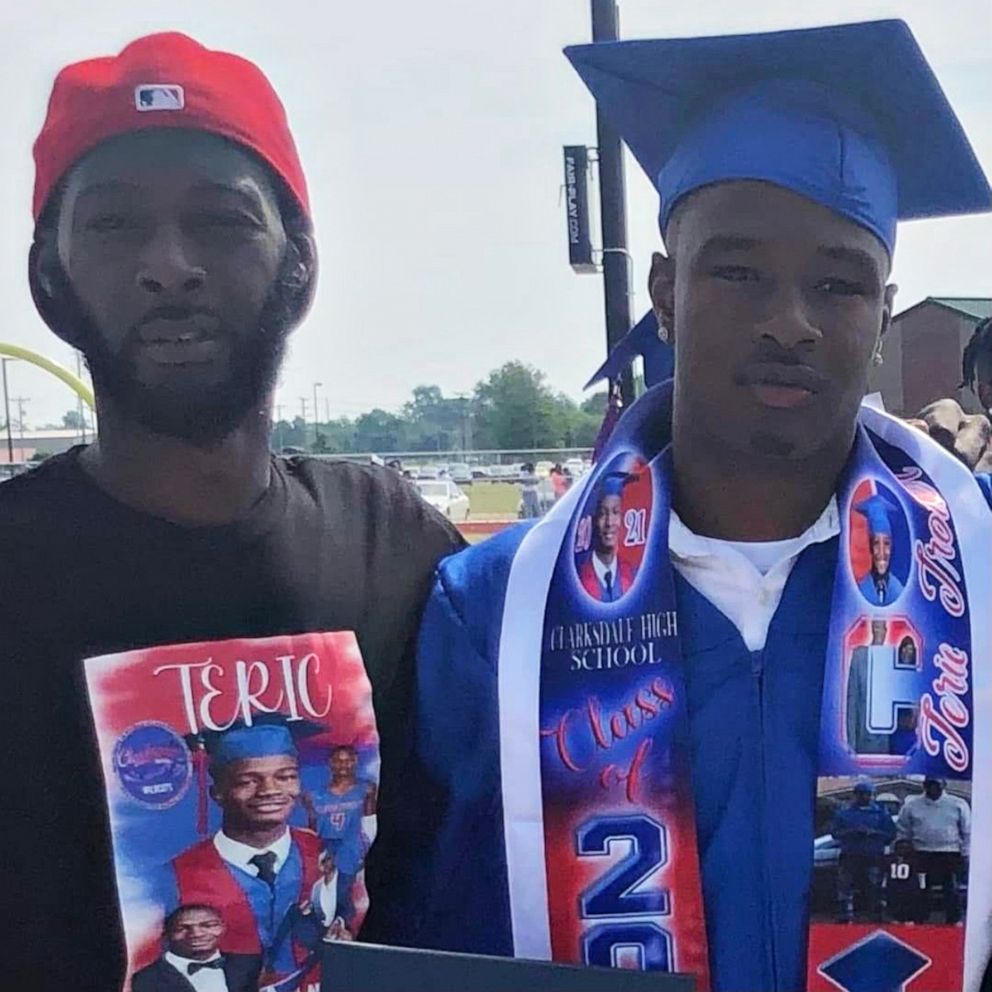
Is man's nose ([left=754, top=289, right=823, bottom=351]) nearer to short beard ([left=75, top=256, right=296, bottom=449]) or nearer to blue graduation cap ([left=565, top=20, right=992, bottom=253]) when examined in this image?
blue graduation cap ([left=565, top=20, right=992, bottom=253])

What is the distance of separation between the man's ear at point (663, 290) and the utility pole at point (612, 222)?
8.07 ft

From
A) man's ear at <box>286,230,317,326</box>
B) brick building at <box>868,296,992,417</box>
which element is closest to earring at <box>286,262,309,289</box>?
man's ear at <box>286,230,317,326</box>

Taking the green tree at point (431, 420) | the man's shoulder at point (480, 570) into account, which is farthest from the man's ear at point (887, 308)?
the green tree at point (431, 420)

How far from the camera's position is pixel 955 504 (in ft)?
5.38

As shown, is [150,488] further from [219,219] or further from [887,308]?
[887,308]

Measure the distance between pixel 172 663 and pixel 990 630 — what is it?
104 cm

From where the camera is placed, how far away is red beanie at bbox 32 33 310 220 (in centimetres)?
166

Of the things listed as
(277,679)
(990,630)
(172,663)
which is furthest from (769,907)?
(172,663)

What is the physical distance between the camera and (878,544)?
63.1 inches

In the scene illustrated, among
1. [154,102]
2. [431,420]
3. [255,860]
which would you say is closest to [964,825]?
[255,860]

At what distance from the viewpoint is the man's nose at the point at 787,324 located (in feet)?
4.92

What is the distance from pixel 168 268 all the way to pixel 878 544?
38.4 inches

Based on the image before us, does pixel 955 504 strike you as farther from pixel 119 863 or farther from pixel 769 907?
pixel 119 863

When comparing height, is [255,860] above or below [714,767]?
below
